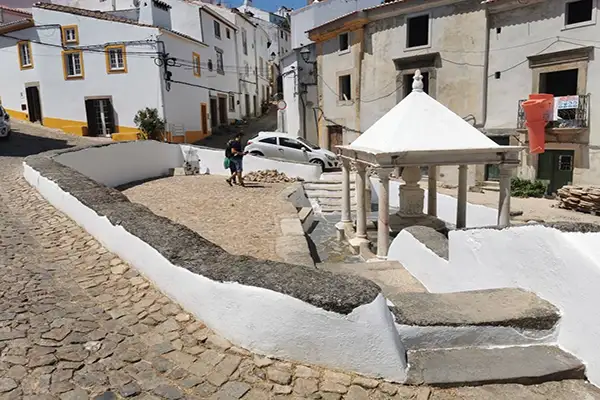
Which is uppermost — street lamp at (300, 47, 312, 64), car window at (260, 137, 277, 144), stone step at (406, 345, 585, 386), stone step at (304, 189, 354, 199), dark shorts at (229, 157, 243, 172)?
street lamp at (300, 47, 312, 64)

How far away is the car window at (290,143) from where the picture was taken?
22328mm

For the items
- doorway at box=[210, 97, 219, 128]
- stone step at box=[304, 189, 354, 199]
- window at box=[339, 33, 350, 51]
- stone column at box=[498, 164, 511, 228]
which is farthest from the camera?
doorway at box=[210, 97, 219, 128]

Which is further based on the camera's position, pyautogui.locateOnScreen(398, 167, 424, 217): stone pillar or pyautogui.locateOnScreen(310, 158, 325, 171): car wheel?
pyautogui.locateOnScreen(310, 158, 325, 171): car wheel

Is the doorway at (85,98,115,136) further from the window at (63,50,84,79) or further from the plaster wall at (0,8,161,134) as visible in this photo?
the window at (63,50,84,79)

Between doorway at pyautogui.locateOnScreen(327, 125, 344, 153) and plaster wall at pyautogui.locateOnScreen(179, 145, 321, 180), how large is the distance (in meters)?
7.02

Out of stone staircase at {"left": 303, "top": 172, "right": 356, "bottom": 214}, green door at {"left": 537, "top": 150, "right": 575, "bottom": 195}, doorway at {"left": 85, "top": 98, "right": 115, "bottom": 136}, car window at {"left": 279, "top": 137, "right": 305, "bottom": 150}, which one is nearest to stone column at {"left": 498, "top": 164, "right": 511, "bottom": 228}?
stone staircase at {"left": 303, "top": 172, "right": 356, "bottom": 214}

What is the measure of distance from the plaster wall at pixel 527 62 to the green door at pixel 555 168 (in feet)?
0.96

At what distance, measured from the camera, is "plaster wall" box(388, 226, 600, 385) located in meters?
3.44

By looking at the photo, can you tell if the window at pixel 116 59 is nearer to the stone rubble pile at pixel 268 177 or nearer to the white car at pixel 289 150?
the white car at pixel 289 150

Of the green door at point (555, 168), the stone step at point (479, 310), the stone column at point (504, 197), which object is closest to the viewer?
the stone step at point (479, 310)

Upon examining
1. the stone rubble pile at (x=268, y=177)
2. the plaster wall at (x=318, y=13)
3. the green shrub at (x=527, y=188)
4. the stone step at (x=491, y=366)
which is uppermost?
the plaster wall at (x=318, y=13)

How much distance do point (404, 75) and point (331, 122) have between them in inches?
211

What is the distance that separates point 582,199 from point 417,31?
1113cm

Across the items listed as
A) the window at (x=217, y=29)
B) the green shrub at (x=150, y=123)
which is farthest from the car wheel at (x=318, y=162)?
the window at (x=217, y=29)
